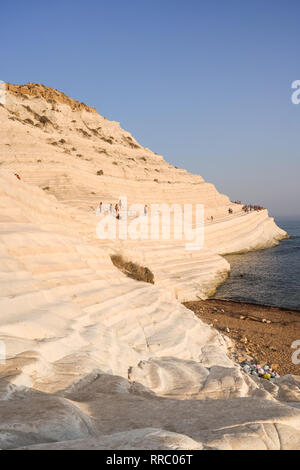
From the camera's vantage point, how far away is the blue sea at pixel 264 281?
49.2 feet

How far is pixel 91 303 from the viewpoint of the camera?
6.54 m

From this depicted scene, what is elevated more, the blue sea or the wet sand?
the blue sea

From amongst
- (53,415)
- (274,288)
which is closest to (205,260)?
(274,288)

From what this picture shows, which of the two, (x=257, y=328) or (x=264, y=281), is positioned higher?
(x=264, y=281)

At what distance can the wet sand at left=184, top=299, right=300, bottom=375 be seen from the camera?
836cm

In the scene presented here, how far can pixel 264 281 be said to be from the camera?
60.6 ft

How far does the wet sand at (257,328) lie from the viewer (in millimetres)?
8359

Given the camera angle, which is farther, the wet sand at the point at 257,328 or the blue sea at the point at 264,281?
the blue sea at the point at 264,281

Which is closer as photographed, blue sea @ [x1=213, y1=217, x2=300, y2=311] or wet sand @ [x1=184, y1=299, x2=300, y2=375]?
wet sand @ [x1=184, y1=299, x2=300, y2=375]

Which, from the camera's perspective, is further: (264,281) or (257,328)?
(264,281)

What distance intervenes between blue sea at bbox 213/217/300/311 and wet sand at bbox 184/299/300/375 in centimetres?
126

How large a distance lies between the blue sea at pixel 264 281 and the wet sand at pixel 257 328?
4.12 feet

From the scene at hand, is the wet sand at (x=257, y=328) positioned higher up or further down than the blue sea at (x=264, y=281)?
further down

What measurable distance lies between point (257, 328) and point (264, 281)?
8292 millimetres
